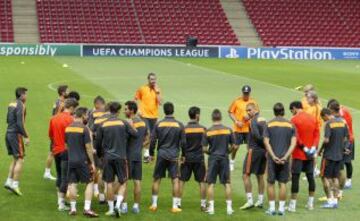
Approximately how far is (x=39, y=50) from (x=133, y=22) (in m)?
11.7

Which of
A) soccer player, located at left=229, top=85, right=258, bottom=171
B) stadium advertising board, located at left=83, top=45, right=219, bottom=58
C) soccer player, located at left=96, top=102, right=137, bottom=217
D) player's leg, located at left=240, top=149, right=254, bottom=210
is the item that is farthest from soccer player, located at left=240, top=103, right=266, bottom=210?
stadium advertising board, located at left=83, top=45, right=219, bottom=58

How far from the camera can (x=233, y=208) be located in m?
14.1

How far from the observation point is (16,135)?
48.9ft

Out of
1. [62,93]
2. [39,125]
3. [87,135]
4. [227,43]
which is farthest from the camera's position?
[227,43]

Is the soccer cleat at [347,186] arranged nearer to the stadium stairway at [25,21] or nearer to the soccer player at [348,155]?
the soccer player at [348,155]

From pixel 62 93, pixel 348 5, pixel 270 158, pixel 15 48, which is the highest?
pixel 348 5

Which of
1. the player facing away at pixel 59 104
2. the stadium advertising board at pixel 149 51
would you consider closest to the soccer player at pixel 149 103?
Answer: the player facing away at pixel 59 104

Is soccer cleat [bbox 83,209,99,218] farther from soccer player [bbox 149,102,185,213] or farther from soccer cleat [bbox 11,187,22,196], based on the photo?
soccer cleat [bbox 11,187,22,196]

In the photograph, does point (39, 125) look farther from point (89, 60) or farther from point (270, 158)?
point (89, 60)

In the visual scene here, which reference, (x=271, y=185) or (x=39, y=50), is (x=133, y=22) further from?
(x=271, y=185)

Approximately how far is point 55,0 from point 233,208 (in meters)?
57.6

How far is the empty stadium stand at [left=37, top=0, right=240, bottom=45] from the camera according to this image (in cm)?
6462

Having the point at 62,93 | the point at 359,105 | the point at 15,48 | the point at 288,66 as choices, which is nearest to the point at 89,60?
the point at 15,48

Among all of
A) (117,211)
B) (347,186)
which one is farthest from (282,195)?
(347,186)
